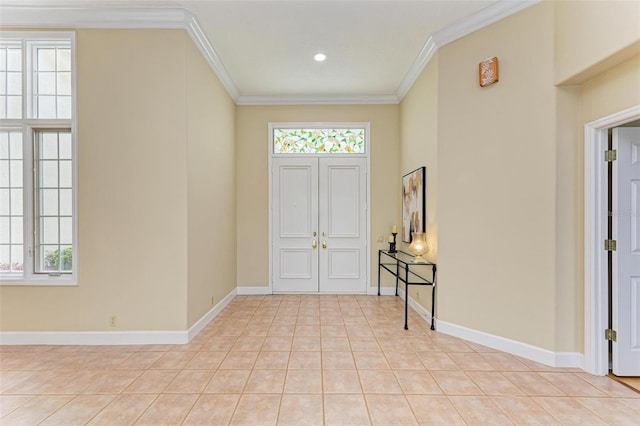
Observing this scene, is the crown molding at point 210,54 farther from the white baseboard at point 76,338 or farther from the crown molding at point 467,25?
the white baseboard at point 76,338

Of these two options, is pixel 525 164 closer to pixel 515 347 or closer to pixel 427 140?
pixel 427 140

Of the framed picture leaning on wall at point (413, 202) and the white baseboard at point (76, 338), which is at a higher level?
the framed picture leaning on wall at point (413, 202)

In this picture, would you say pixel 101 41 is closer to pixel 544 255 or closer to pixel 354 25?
pixel 354 25

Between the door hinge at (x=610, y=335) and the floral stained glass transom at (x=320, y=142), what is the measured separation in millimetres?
3932

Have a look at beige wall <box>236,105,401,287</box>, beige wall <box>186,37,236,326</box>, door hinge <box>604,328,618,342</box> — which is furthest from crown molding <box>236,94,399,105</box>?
door hinge <box>604,328,618,342</box>

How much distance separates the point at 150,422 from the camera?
82.7 inches

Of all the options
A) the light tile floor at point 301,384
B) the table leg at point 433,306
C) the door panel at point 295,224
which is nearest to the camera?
the light tile floor at point 301,384

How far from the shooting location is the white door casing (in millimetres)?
2662

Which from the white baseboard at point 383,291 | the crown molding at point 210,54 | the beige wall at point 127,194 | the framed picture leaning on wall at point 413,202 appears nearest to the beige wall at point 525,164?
the framed picture leaning on wall at point 413,202

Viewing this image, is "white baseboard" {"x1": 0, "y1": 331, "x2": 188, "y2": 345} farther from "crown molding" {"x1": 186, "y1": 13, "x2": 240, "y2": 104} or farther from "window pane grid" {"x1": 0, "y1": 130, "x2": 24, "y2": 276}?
"crown molding" {"x1": 186, "y1": 13, "x2": 240, "y2": 104}

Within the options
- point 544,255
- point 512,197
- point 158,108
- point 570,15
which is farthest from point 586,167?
point 158,108

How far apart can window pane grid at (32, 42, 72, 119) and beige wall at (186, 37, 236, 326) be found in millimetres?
1259

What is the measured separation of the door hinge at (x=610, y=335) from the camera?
269cm

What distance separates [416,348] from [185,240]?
103 inches
